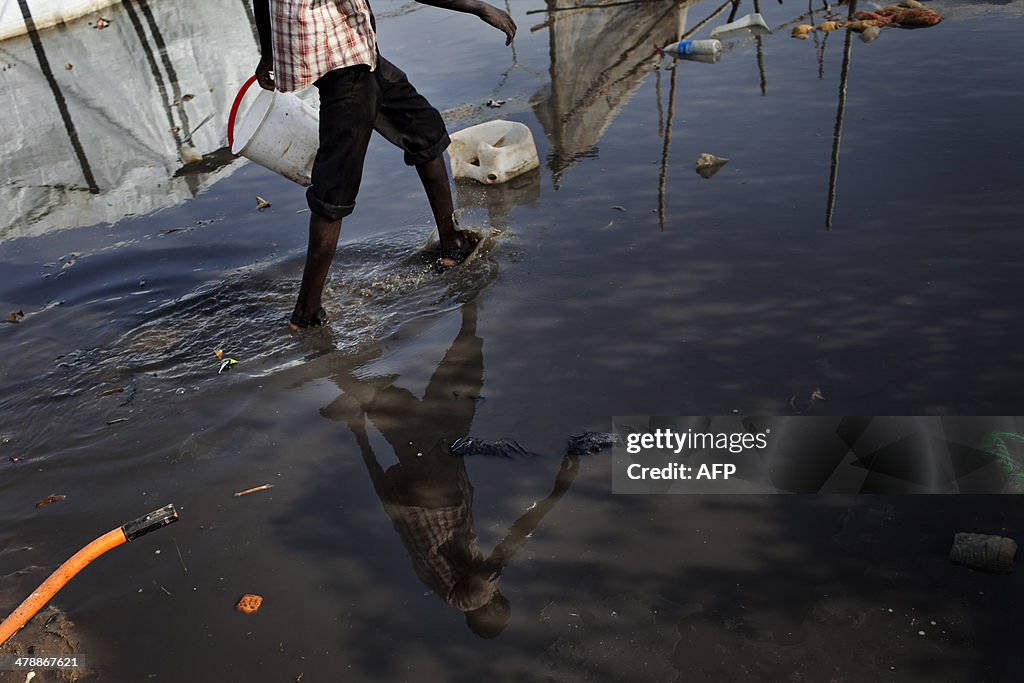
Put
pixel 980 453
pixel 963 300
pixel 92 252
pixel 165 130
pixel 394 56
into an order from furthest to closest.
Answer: pixel 394 56 → pixel 165 130 → pixel 92 252 → pixel 963 300 → pixel 980 453

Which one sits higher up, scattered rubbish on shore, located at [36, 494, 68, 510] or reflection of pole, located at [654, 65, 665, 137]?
reflection of pole, located at [654, 65, 665, 137]

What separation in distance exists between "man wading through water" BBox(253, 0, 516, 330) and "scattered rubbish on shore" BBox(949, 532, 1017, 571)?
2347 millimetres

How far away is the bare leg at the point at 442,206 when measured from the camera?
3.85 m

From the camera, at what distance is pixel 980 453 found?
245 centimetres

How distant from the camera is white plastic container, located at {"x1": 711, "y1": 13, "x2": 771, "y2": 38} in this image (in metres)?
6.35

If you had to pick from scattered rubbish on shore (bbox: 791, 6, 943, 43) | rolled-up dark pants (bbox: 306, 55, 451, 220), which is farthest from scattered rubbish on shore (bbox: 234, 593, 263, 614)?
scattered rubbish on shore (bbox: 791, 6, 943, 43)

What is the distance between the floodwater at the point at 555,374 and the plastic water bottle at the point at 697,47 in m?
0.13

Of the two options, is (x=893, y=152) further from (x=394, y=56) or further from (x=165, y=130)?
(x=165, y=130)

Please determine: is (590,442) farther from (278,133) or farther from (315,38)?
(278,133)

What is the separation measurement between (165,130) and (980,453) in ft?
20.3

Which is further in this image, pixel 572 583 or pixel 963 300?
pixel 963 300

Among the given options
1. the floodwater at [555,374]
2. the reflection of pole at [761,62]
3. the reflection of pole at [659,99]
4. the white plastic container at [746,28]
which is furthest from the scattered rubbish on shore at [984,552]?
the white plastic container at [746,28]

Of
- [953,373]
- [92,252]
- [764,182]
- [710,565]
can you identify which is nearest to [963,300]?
[953,373]
